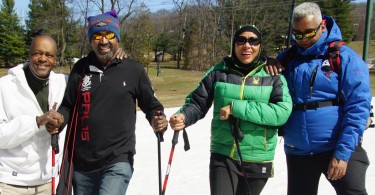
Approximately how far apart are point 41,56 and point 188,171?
366cm

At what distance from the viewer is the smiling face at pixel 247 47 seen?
3.15 meters

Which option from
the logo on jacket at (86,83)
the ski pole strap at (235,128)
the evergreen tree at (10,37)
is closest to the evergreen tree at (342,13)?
the evergreen tree at (10,37)

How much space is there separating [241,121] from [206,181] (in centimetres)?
287

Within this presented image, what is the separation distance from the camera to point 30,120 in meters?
2.95

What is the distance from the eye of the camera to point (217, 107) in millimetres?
3234

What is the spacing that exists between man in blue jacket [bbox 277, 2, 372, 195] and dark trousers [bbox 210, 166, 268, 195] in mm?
451

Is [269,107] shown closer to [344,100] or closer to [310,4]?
[344,100]

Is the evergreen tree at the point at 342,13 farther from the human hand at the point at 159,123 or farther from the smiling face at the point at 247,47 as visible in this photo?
the human hand at the point at 159,123

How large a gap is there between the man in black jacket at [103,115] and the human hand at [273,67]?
34.5 inches

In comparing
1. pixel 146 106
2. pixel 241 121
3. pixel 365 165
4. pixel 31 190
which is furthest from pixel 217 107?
pixel 31 190

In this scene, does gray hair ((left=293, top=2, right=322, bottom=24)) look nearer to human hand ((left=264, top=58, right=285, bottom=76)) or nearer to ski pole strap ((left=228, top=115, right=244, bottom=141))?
human hand ((left=264, top=58, right=285, bottom=76))

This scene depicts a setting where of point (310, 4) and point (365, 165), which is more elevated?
point (310, 4)

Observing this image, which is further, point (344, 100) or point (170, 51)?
point (170, 51)

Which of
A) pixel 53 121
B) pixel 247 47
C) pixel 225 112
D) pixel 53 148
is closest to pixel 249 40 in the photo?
pixel 247 47
